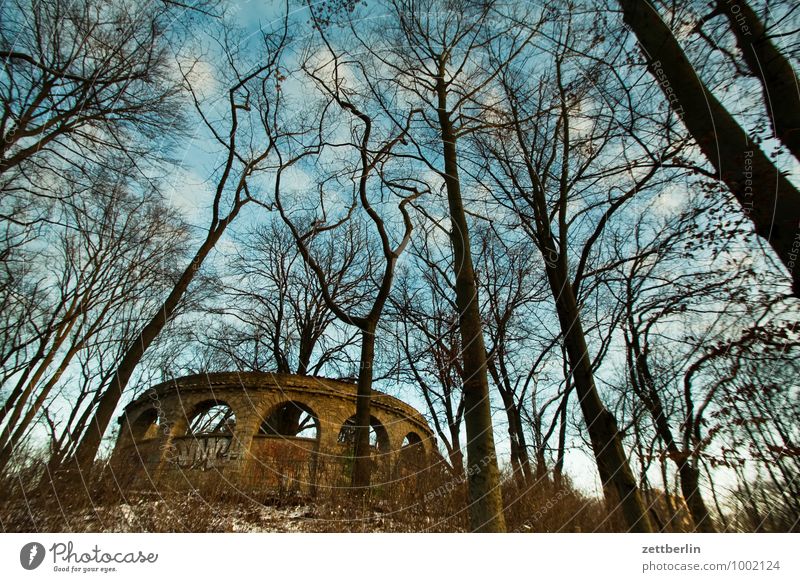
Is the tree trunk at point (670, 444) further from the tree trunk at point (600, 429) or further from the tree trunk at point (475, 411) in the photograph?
the tree trunk at point (475, 411)

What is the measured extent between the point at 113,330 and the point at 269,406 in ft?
25.7

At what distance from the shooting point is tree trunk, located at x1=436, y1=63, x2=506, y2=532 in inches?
166

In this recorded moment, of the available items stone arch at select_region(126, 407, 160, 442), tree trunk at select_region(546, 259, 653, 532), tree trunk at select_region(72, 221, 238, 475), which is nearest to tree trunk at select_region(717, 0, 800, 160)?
tree trunk at select_region(546, 259, 653, 532)

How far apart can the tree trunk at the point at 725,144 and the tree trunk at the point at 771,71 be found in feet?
0.98

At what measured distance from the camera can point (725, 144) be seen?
472 cm

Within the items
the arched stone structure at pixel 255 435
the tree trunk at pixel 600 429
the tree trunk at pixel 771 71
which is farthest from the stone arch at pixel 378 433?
the tree trunk at pixel 771 71

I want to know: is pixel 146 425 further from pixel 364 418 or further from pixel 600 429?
pixel 600 429

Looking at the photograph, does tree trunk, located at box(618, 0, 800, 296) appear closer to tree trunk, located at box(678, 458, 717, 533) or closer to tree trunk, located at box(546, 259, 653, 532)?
tree trunk, located at box(678, 458, 717, 533)

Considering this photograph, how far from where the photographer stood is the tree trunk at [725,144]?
13.8 feet

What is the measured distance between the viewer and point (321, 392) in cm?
1283

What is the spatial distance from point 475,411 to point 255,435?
7873 mm
